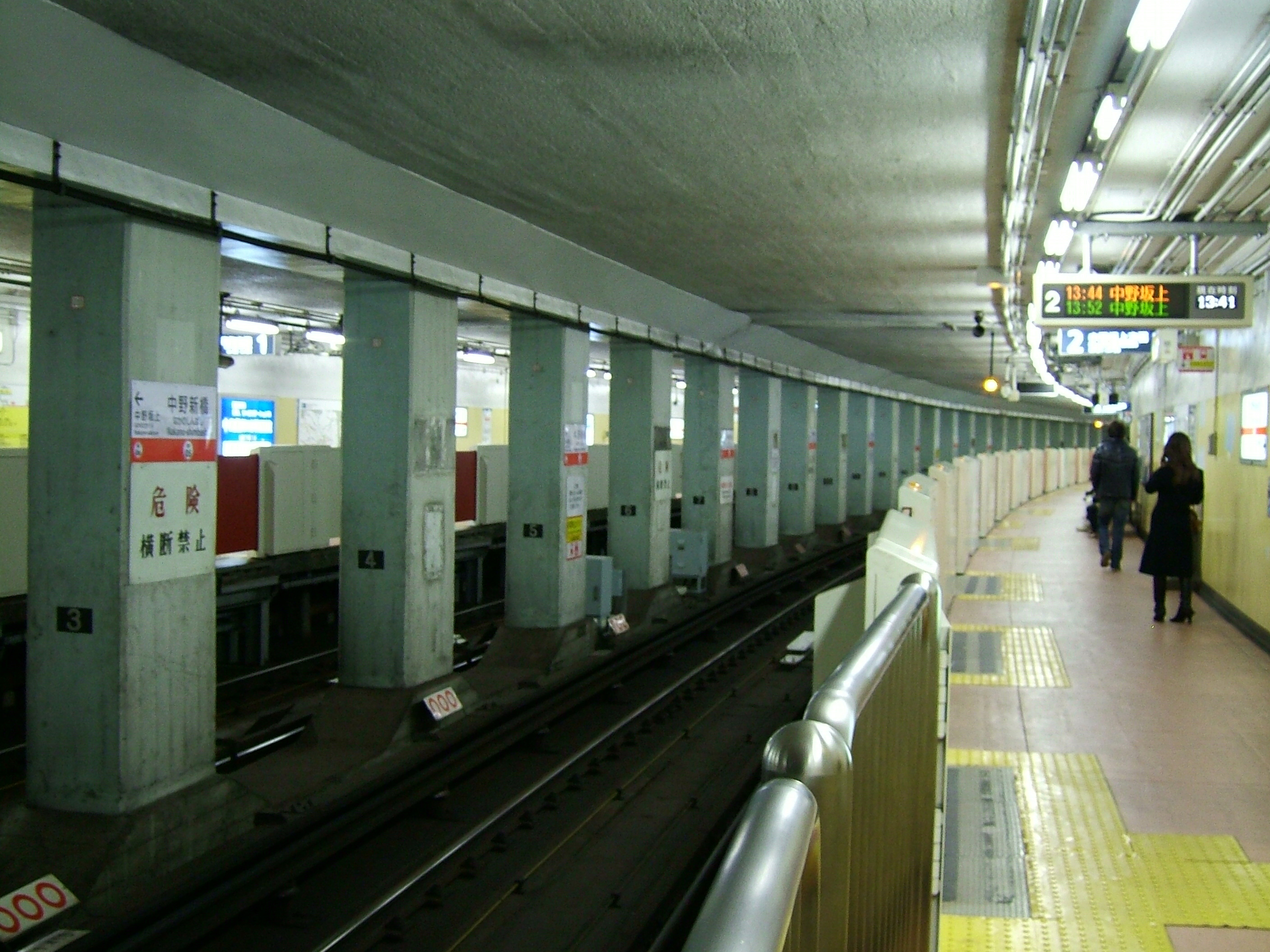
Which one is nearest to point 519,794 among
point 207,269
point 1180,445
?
point 207,269

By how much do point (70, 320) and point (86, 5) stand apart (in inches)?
55.5

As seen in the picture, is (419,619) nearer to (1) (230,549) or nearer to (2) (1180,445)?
(1) (230,549)

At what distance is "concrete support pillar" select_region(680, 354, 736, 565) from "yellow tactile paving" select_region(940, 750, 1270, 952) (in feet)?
30.5

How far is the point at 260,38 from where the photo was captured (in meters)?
4.72

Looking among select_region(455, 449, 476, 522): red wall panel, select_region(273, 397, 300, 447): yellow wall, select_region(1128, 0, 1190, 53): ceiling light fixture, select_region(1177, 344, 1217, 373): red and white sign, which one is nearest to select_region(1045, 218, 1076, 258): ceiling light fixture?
select_region(1128, 0, 1190, 53): ceiling light fixture

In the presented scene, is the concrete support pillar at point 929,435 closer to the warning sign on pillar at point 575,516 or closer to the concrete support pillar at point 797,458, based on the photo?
the concrete support pillar at point 797,458

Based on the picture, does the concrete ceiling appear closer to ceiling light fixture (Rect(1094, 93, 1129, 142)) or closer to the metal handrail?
ceiling light fixture (Rect(1094, 93, 1129, 142))

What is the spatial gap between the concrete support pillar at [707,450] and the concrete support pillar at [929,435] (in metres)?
18.5

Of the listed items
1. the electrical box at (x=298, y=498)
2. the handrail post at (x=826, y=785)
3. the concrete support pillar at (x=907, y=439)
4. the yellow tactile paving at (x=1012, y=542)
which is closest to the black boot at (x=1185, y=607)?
the yellow tactile paving at (x=1012, y=542)

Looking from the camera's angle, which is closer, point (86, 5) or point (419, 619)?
point (86, 5)

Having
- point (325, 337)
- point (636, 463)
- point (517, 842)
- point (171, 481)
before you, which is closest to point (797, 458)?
point (636, 463)

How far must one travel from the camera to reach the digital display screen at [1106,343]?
1125cm

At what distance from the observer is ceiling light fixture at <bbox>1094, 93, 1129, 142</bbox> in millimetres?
4938

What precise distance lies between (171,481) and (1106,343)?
938 centimetres
